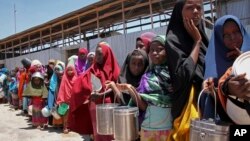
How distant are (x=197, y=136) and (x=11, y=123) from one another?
692cm

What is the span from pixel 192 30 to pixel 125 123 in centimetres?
73

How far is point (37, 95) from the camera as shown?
22.2 feet

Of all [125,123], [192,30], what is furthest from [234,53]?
[125,123]

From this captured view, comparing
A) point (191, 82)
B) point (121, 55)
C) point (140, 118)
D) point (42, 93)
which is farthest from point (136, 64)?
point (121, 55)

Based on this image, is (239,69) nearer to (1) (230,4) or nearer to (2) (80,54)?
(2) (80,54)

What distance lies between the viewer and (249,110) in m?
1.36

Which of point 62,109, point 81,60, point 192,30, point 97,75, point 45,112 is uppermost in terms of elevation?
point 81,60

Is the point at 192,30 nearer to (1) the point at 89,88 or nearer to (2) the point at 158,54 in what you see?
(2) the point at 158,54

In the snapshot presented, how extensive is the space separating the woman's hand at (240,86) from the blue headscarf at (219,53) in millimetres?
305

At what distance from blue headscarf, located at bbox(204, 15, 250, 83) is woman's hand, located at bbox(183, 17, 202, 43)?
151 millimetres

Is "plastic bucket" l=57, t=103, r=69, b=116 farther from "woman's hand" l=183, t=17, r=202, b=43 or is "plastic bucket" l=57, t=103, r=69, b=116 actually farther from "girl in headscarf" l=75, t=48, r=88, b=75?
"woman's hand" l=183, t=17, r=202, b=43

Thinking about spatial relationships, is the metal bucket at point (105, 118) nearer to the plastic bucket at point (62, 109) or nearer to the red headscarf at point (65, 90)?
the red headscarf at point (65, 90)

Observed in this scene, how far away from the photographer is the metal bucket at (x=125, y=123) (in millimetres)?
2084

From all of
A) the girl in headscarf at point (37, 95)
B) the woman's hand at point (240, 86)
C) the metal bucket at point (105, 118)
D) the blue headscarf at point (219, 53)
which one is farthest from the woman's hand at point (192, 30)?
the girl in headscarf at point (37, 95)
